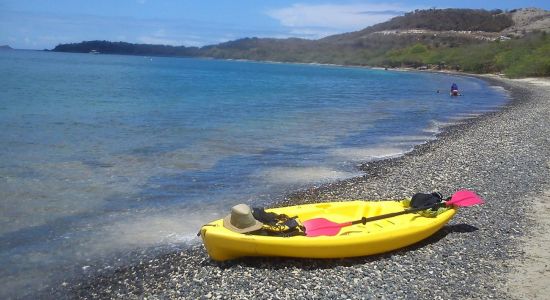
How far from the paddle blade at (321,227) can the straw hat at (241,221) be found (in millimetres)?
842

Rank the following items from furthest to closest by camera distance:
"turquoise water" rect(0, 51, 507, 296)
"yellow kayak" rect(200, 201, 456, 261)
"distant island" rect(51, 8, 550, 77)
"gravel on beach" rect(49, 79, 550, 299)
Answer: "distant island" rect(51, 8, 550, 77)
"turquoise water" rect(0, 51, 507, 296)
"yellow kayak" rect(200, 201, 456, 261)
"gravel on beach" rect(49, 79, 550, 299)

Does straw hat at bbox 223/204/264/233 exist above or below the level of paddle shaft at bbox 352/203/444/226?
above

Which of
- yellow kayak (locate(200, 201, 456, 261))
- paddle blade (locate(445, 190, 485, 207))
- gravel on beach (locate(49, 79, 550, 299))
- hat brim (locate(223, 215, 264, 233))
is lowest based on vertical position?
gravel on beach (locate(49, 79, 550, 299))

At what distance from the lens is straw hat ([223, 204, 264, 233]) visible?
7.57 metres

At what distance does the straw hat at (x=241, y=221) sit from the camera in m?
7.57

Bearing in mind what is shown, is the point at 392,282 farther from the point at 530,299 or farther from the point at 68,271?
the point at 68,271

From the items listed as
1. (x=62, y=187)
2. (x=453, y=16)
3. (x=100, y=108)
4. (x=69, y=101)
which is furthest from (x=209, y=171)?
(x=453, y=16)

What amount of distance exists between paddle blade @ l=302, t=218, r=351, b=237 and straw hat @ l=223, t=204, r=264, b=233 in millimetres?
842

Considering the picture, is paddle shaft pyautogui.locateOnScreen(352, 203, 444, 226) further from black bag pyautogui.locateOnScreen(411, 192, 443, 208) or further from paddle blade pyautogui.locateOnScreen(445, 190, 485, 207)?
paddle blade pyautogui.locateOnScreen(445, 190, 485, 207)

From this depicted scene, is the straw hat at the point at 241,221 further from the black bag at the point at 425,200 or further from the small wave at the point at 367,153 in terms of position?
the small wave at the point at 367,153

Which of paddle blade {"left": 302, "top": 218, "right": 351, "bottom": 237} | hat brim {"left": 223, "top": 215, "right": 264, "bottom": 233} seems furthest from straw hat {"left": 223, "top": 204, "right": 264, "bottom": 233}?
paddle blade {"left": 302, "top": 218, "right": 351, "bottom": 237}

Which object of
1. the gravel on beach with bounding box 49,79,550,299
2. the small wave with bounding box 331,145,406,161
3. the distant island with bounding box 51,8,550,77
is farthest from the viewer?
the distant island with bounding box 51,8,550,77

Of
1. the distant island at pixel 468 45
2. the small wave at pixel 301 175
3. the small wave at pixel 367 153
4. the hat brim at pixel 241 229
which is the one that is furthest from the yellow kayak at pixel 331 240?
the distant island at pixel 468 45

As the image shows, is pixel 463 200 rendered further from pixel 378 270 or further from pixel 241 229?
pixel 241 229
